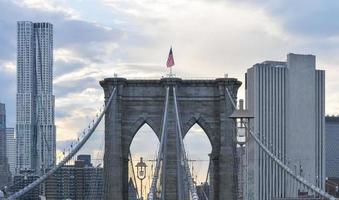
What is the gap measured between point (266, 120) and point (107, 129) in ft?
365

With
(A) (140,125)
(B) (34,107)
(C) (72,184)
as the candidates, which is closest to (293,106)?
(B) (34,107)

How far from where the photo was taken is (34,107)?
593 feet

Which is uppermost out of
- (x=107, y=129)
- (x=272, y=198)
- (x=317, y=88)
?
(x=317, y=88)

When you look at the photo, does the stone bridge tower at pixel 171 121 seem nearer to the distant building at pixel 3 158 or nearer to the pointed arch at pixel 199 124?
the pointed arch at pixel 199 124

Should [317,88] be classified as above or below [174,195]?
above

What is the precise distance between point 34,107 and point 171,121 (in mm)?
128156

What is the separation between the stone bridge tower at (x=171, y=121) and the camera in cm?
5431

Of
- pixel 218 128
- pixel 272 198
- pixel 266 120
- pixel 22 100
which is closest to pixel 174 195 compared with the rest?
pixel 218 128

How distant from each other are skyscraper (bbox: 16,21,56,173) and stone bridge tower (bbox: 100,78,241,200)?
320 ft

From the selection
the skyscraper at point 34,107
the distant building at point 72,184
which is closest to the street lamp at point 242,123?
the distant building at point 72,184

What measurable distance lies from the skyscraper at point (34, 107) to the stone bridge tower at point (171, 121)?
97670 mm

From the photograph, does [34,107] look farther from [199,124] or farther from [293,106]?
[199,124]

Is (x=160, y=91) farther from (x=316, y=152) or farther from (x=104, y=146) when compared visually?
(x=316, y=152)

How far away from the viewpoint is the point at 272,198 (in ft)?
474
